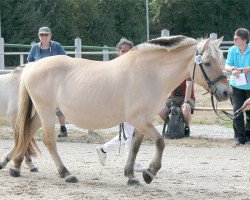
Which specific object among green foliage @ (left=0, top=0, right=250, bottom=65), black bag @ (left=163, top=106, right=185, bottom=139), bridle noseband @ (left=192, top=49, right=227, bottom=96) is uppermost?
bridle noseband @ (left=192, top=49, right=227, bottom=96)

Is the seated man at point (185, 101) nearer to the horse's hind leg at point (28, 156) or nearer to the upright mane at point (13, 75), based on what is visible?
the upright mane at point (13, 75)

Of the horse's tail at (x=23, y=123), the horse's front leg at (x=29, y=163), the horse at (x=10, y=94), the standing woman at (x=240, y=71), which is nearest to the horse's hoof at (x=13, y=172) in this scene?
the horse's tail at (x=23, y=123)

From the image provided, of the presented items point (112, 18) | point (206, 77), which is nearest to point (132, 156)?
point (206, 77)

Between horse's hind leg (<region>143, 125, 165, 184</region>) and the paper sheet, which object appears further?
the paper sheet

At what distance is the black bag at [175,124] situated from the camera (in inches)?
479

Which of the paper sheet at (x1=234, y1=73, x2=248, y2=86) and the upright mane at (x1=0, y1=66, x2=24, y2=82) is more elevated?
the upright mane at (x1=0, y1=66, x2=24, y2=82)

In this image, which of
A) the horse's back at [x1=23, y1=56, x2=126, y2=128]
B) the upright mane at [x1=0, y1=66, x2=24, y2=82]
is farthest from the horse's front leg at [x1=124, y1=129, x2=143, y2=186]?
the upright mane at [x1=0, y1=66, x2=24, y2=82]

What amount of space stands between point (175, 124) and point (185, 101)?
447 millimetres

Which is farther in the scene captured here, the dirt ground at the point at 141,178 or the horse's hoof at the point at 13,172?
the horse's hoof at the point at 13,172

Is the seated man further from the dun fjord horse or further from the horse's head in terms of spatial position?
the horse's head

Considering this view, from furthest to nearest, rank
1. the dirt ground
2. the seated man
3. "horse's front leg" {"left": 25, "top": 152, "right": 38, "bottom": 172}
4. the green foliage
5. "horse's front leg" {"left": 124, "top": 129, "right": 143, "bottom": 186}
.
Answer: the green foliage < the seated man < "horse's front leg" {"left": 25, "top": 152, "right": 38, "bottom": 172} < "horse's front leg" {"left": 124, "top": 129, "right": 143, "bottom": 186} < the dirt ground

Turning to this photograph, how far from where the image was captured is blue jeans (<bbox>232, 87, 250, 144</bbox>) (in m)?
11.5

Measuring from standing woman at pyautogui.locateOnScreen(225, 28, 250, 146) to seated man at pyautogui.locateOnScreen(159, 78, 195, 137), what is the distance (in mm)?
844

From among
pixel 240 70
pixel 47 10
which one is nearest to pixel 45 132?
pixel 240 70
